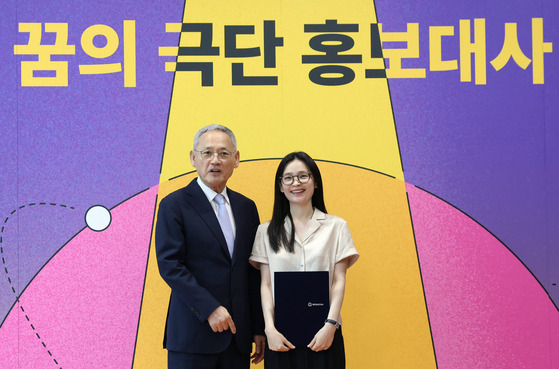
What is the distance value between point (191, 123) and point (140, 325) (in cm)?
127

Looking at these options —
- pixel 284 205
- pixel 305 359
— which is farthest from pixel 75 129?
pixel 305 359

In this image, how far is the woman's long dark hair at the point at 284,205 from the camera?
8.18 feet

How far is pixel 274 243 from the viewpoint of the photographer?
2.49 metres

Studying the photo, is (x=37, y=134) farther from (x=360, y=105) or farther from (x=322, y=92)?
(x=360, y=105)

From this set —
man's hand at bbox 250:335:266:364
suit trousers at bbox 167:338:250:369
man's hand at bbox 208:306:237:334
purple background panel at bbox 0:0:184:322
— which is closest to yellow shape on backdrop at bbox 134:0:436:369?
purple background panel at bbox 0:0:184:322

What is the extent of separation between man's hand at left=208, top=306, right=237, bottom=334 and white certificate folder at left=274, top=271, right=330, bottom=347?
0.77ft

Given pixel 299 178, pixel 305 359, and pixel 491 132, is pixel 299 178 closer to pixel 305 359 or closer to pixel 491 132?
pixel 305 359

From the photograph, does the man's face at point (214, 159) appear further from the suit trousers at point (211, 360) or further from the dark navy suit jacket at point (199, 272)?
the suit trousers at point (211, 360)

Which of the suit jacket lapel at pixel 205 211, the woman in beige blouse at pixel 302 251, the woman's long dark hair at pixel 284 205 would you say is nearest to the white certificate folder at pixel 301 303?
the woman in beige blouse at pixel 302 251

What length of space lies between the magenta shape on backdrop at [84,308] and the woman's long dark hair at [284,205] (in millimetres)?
1038

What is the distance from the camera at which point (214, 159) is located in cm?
249

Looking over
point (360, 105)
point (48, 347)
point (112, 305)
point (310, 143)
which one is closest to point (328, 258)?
point (310, 143)

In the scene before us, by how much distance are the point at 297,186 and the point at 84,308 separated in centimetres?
162

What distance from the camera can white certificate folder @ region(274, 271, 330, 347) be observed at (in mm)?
2387
